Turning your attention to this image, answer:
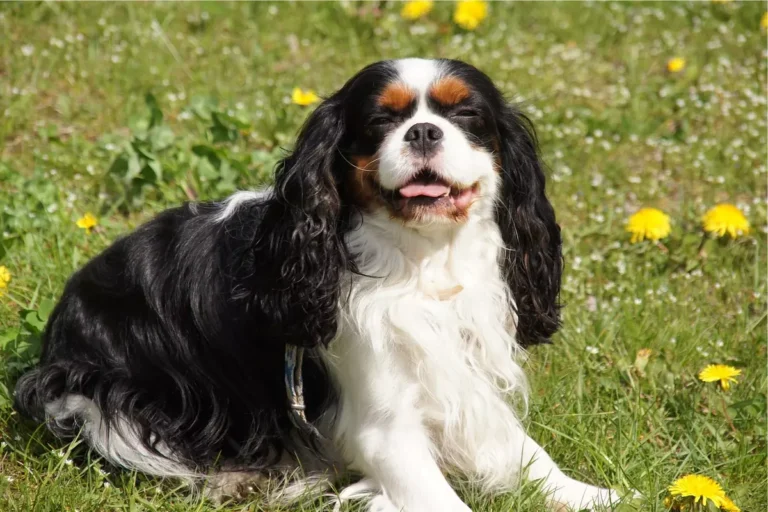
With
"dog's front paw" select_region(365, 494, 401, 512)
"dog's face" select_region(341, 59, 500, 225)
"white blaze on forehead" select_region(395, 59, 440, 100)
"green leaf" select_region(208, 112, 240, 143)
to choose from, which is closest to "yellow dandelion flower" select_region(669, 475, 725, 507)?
"dog's front paw" select_region(365, 494, 401, 512)

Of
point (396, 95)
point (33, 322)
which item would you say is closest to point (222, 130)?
point (33, 322)

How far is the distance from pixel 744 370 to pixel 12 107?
12.8 ft

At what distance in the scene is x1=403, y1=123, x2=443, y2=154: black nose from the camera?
301 cm

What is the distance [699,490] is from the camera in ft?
10.4

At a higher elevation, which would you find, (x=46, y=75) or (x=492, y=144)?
(x=492, y=144)

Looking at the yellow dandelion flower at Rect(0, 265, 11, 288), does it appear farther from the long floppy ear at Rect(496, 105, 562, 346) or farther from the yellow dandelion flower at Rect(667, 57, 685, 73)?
the yellow dandelion flower at Rect(667, 57, 685, 73)

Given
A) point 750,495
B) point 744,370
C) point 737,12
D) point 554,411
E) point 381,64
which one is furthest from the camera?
point 737,12

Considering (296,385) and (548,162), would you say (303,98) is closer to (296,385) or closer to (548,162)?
(548,162)

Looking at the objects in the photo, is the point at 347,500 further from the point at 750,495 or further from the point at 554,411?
the point at 750,495

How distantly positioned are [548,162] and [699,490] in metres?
2.61

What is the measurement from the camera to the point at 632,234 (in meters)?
4.85

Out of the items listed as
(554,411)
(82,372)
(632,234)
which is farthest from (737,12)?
(82,372)

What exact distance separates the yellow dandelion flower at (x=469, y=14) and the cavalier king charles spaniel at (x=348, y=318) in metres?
3.31

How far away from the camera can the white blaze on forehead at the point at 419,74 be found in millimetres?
3107
